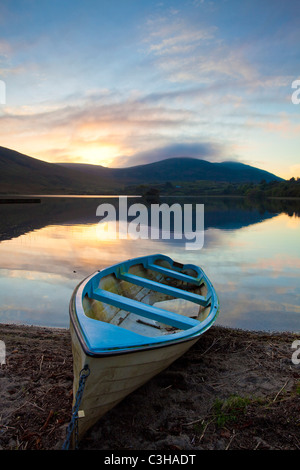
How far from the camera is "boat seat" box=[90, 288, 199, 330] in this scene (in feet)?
17.1

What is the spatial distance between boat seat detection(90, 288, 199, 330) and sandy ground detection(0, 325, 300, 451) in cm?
77

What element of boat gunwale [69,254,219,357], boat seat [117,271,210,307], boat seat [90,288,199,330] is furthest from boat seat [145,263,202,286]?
boat seat [90,288,199,330]

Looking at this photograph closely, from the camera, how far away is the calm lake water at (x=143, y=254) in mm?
7969

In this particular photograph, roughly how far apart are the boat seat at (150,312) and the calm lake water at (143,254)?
2035 millimetres

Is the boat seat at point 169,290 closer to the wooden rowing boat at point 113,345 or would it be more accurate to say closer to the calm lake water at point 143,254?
the wooden rowing boat at point 113,345

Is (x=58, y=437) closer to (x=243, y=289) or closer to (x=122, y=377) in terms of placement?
(x=122, y=377)

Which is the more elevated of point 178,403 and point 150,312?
point 150,312

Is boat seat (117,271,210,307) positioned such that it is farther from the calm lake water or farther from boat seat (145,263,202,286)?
boat seat (145,263,202,286)

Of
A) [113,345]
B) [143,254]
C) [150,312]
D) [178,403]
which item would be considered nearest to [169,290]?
[150,312]

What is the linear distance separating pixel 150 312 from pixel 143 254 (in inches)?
372

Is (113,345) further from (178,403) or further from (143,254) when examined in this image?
(143,254)

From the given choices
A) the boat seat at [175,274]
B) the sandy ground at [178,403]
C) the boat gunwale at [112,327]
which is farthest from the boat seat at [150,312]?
the boat seat at [175,274]

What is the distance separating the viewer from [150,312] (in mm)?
5344

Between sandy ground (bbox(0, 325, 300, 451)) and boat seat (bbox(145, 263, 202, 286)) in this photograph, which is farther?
boat seat (bbox(145, 263, 202, 286))
